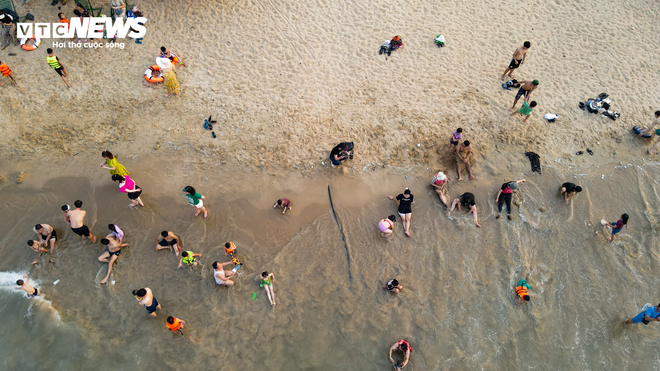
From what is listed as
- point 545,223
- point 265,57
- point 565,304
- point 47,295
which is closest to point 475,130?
point 545,223

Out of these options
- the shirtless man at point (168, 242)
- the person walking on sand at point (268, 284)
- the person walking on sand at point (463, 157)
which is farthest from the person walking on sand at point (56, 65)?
the person walking on sand at point (463, 157)

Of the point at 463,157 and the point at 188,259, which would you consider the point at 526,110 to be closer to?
the point at 463,157

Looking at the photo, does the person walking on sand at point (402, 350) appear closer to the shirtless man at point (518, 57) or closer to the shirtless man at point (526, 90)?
the shirtless man at point (526, 90)

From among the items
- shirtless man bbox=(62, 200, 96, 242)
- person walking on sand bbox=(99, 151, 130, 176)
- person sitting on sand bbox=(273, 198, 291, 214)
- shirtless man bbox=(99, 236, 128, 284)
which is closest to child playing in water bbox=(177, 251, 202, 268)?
shirtless man bbox=(99, 236, 128, 284)

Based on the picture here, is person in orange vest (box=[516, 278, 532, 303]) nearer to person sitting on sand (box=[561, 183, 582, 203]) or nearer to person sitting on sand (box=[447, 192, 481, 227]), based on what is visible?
person sitting on sand (box=[447, 192, 481, 227])

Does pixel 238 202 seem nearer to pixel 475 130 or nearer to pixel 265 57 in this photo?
pixel 265 57
